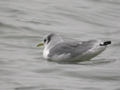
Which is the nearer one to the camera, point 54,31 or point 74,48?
point 74,48

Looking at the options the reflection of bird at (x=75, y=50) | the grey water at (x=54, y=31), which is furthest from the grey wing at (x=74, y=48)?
the grey water at (x=54, y=31)

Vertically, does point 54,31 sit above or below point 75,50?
above

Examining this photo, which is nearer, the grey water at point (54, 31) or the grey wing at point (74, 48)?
the grey water at point (54, 31)

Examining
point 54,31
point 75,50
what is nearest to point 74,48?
point 75,50

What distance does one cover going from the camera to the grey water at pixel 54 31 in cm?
959

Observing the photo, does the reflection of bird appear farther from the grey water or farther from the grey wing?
the grey water

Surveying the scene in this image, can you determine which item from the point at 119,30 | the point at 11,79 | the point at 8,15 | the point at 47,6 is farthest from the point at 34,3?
the point at 11,79

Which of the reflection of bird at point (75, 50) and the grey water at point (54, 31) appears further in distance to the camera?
the reflection of bird at point (75, 50)

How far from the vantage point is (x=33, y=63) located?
11336 millimetres

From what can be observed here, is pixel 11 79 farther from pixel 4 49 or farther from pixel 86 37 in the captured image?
pixel 86 37

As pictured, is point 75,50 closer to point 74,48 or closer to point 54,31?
point 74,48

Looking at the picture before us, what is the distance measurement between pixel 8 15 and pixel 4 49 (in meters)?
4.21

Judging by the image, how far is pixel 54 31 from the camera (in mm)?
15062

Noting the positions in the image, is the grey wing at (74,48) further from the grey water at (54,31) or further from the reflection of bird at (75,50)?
the grey water at (54,31)
